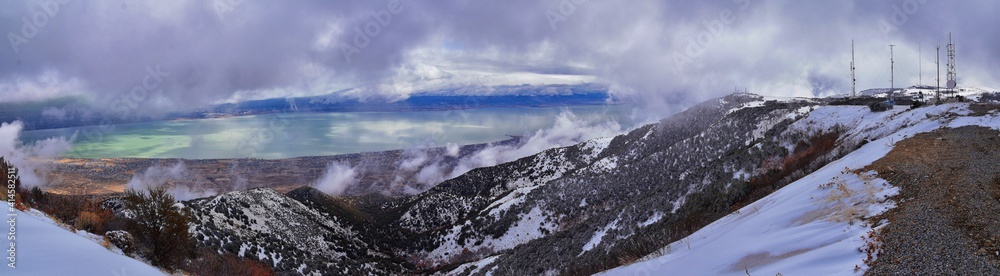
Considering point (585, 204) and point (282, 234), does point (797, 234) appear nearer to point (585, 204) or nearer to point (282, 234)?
point (585, 204)

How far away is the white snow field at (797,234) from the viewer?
31.9 feet

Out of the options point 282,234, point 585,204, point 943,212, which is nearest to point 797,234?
point 943,212

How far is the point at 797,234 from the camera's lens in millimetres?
11539

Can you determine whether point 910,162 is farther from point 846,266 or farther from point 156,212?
point 156,212

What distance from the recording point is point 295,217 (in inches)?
3041

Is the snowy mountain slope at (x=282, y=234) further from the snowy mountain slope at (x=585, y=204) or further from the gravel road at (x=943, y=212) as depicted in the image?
the gravel road at (x=943, y=212)

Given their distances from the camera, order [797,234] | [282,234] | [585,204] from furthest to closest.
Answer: [585,204]
[282,234]
[797,234]

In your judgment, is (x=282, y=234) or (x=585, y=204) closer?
(x=282, y=234)

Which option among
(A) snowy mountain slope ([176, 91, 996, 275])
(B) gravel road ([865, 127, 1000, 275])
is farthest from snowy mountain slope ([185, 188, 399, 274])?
(B) gravel road ([865, 127, 1000, 275])

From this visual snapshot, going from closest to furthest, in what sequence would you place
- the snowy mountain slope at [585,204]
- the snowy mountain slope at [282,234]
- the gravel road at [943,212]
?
the gravel road at [943,212] < the snowy mountain slope at [585,204] < the snowy mountain slope at [282,234]

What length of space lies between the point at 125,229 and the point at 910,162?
2855 centimetres

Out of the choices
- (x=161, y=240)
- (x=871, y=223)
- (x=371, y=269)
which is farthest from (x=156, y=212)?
(x=371, y=269)

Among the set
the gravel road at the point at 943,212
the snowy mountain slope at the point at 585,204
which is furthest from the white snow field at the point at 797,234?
the gravel road at the point at 943,212

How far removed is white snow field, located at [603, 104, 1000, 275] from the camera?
9727mm
